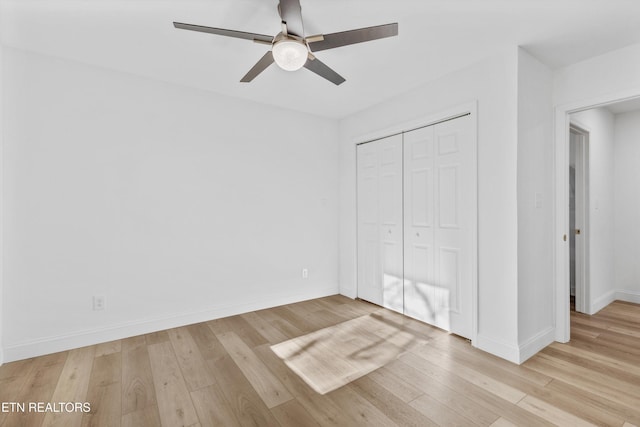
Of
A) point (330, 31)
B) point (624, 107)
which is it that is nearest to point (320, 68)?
point (330, 31)

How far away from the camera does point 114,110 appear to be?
2750 mm

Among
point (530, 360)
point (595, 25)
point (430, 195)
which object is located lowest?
point (530, 360)

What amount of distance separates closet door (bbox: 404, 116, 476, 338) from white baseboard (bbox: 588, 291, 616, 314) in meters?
1.88

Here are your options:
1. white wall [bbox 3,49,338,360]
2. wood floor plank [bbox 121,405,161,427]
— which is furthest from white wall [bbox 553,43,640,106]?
wood floor plank [bbox 121,405,161,427]

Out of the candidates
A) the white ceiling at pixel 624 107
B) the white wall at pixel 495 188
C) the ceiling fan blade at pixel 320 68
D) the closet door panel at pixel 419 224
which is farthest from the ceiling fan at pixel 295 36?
the white ceiling at pixel 624 107

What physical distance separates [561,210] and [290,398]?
110 inches

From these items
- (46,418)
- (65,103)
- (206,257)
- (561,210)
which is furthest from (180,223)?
(561,210)

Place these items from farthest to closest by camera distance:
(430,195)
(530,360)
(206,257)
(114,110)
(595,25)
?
(206,257)
(430,195)
(114,110)
(530,360)
(595,25)

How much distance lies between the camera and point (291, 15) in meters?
1.63

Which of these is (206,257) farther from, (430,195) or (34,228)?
(430,195)

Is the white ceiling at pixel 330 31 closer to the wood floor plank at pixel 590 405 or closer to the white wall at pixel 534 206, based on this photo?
the white wall at pixel 534 206

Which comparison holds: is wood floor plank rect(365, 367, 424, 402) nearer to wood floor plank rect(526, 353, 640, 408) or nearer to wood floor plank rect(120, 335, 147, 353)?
wood floor plank rect(526, 353, 640, 408)

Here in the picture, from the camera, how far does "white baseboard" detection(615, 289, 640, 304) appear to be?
3723 millimetres

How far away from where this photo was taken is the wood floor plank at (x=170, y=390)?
1.71 meters
